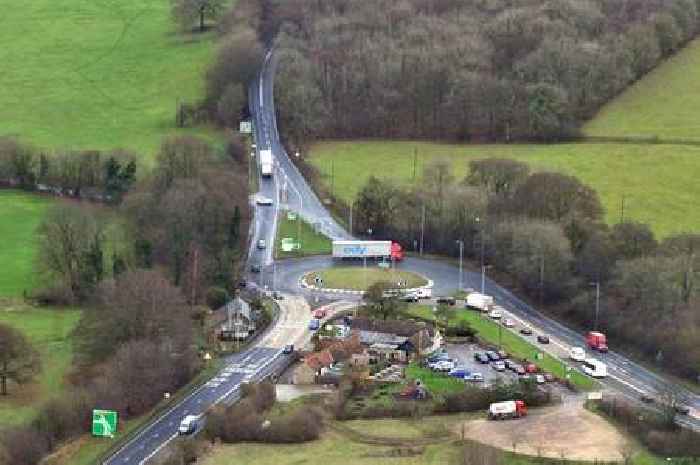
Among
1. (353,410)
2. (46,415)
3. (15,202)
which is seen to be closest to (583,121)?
(15,202)

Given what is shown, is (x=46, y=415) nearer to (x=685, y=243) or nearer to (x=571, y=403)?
(x=571, y=403)

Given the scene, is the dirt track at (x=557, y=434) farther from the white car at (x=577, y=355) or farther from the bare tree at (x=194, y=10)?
the bare tree at (x=194, y=10)

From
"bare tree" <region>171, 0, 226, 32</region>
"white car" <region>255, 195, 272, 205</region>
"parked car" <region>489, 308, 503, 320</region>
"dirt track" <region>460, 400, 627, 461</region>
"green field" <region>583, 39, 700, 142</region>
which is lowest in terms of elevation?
"dirt track" <region>460, 400, 627, 461</region>

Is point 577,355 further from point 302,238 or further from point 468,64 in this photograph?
point 468,64

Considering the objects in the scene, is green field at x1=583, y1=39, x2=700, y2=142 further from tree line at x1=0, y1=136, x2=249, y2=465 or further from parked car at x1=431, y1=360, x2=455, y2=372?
parked car at x1=431, y1=360, x2=455, y2=372

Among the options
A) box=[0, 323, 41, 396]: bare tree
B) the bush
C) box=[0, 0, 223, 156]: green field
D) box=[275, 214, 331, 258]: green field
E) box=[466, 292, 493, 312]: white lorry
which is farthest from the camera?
box=[0, 0, 223, 156]: green field

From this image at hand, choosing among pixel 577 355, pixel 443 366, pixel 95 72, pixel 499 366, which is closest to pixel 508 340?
pixel 577 355

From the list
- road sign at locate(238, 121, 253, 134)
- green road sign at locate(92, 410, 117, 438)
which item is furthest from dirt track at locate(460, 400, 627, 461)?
road sign at locate(238, 121, 253, 134)

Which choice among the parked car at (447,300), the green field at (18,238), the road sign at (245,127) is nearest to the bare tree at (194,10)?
the road sign at (245,127)
